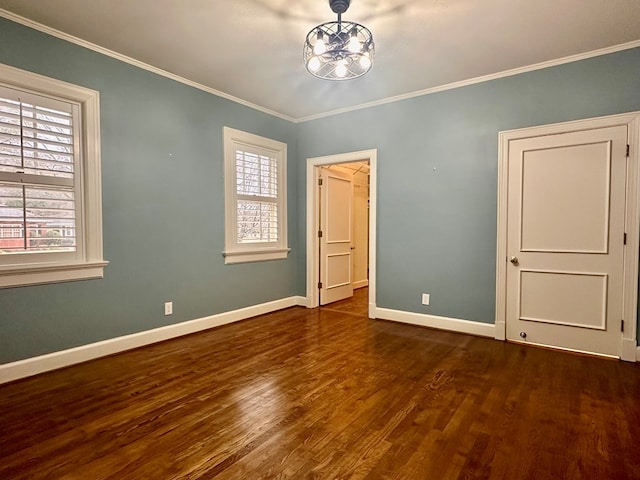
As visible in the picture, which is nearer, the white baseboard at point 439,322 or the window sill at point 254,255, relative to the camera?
the white baseboard at point 439,322

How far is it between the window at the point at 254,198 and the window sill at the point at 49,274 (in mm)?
1434

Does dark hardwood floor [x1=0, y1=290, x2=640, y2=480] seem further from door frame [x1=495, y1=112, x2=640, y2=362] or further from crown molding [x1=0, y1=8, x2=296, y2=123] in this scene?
crown molding [x1=0, y1=8, x2=296, y2=123]

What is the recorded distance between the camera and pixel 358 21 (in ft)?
8.60

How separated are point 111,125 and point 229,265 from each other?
1.91 m

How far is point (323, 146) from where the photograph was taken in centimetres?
486

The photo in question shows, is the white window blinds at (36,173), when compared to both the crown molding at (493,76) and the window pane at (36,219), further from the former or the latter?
the crown molding at (493,76)

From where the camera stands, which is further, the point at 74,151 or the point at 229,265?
the point at 229,265

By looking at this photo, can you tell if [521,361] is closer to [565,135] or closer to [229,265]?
[565,135]

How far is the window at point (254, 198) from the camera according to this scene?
4.22 meters

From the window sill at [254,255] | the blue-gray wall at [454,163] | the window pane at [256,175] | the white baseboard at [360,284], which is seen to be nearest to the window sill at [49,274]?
the window sill at [254,255]

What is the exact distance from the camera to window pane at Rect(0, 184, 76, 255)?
2.57 m

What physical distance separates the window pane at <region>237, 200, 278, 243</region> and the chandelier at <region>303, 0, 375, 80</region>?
85.7 inches

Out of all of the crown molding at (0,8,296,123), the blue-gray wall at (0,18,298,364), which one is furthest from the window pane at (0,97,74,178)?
the crown molding at (0,8,296,123)

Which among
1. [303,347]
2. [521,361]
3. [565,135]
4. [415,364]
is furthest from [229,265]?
[565,135]
